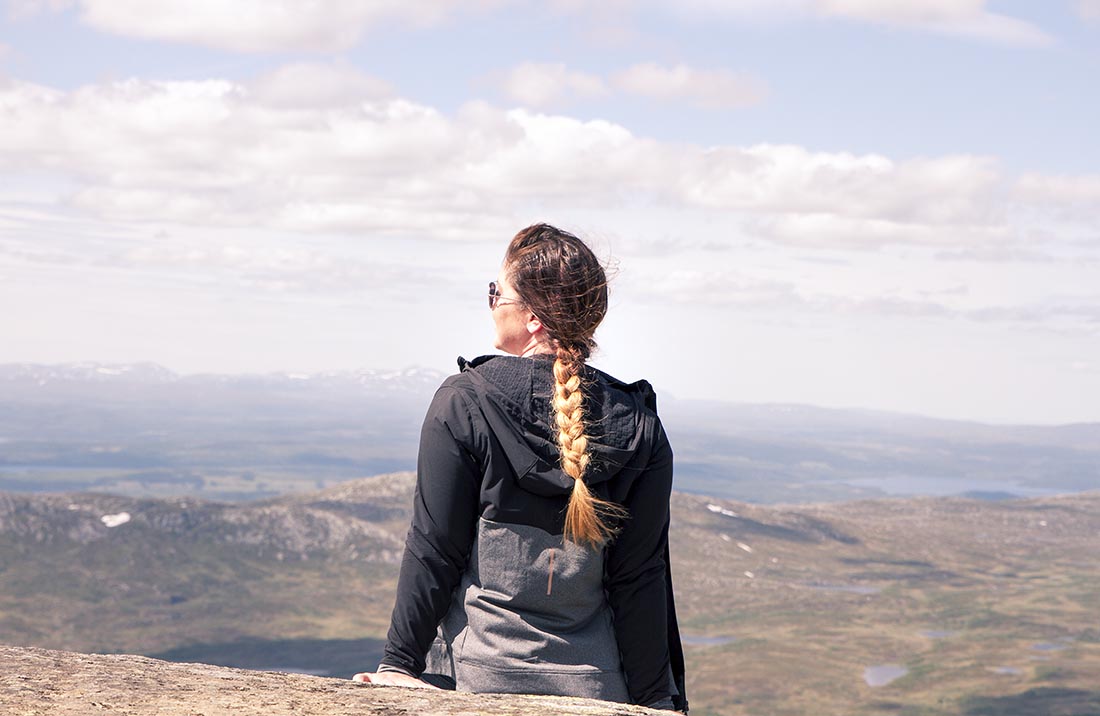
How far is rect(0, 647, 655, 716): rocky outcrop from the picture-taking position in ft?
28.7

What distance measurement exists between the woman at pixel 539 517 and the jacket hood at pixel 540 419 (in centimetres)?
1

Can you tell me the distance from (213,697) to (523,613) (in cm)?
257

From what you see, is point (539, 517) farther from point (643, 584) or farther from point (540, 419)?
point (643, 584)

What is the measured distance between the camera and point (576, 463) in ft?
30.8

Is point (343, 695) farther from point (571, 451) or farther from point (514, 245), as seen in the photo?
point (514, 245)

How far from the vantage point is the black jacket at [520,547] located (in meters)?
9.48

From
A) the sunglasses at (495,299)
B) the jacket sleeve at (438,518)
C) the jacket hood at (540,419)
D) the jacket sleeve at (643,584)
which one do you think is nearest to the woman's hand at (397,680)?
the jacket sleeve at (438,518)

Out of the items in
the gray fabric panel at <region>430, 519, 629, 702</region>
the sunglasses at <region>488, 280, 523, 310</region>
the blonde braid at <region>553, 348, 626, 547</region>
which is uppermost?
the sunglasses at <region>488, 280, 523, 310</region>

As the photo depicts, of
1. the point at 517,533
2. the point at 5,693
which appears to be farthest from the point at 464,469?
the point at 5,693

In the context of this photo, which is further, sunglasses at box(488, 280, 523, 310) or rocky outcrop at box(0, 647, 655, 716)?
sunglasses at box(488, 280, 523, 310)

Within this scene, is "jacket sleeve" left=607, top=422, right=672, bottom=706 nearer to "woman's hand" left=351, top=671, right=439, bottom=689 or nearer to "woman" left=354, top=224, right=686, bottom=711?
"woman" left=354, top=224, right=686, bottom=711

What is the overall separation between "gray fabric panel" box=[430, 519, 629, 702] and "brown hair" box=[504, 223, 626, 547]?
0.31 metres

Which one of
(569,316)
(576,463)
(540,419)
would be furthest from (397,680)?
(569,316)

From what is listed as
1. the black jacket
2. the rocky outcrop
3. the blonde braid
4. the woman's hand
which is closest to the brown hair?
the blonde braid
